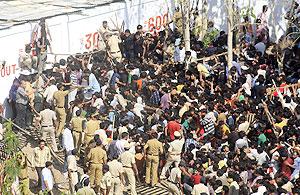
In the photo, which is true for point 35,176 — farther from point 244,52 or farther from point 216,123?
point 244,52

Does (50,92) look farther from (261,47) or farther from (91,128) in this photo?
(261,47)

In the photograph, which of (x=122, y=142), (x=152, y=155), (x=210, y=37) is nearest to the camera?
(x=122, y=142)

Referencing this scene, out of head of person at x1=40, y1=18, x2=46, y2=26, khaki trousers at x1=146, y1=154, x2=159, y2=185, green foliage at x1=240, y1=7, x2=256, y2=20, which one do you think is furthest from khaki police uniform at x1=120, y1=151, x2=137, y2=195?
green foliage at x1=240, y1=7, x2=256, y2=20

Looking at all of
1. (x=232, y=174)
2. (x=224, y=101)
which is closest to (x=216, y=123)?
(x=224, y=101)

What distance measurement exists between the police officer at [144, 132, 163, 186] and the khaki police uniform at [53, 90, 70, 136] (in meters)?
2.65

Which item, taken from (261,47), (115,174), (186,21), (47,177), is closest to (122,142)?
(115,174)

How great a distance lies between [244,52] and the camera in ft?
85.4

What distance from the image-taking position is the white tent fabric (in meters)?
24.8

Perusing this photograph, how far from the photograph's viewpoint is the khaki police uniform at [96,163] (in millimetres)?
19172

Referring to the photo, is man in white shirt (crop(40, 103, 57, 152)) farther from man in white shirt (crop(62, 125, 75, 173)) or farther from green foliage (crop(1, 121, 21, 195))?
green foliage (crop(1, 121, 21, 195))

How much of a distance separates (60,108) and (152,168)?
2.95m

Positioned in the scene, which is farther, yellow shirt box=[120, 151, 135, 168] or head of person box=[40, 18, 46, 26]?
head of person box=[40, 18, 46, 26]

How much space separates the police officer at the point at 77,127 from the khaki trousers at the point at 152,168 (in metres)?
1.73

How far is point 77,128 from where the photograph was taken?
67.6 feet
